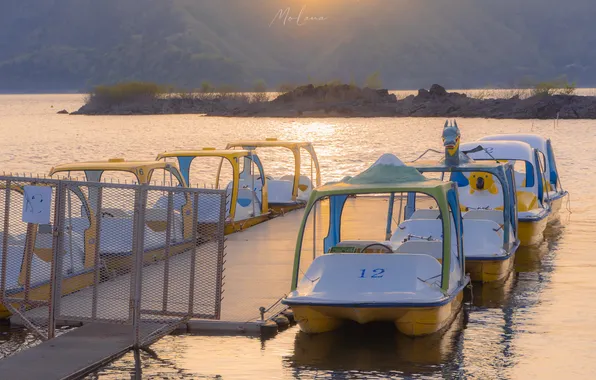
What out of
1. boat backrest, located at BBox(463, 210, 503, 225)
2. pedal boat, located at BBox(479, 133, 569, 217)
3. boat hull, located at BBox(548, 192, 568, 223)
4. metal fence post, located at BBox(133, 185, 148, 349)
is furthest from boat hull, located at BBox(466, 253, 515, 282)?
pedal boat, located at BBox(479, 133, 569, 217)

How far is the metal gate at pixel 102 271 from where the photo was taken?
13539mm

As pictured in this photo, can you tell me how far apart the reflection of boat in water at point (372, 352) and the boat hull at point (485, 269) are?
352 cm

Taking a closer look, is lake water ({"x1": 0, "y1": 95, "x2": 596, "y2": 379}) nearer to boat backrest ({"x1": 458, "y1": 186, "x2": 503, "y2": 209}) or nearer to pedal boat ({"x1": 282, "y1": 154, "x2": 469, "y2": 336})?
pedal boat ({"x1": 282, "y1": 154, "x2": 469, "y2": 336})

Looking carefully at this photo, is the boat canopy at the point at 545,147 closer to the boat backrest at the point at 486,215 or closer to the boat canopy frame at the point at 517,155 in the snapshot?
the boat canopy frame at the point at 517,155

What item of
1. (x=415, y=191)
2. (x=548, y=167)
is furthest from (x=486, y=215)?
(x=548, y=167)

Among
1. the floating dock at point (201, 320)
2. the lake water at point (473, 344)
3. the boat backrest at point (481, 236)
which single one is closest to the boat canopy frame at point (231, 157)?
the floating dock at point (201, 320)

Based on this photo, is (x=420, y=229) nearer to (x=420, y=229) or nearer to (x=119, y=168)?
(x=420, y=229)

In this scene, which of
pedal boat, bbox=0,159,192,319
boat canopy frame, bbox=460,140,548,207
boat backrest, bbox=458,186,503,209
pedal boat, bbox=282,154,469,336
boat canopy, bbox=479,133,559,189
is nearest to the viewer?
pedal boat, bbox=282,154,469,336

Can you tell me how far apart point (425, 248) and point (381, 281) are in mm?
2670

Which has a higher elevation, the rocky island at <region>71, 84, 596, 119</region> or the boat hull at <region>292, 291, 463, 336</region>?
the rocky island at <region>71, 84, 596, 119</region>

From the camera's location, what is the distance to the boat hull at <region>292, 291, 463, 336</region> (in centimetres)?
1425

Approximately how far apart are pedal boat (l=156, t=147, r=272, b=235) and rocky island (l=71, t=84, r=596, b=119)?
331 feet

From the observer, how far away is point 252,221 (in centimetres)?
2681

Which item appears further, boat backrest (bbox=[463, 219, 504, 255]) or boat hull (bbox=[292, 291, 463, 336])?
boat backrest (bbox=[463, 219, 504, 255])
